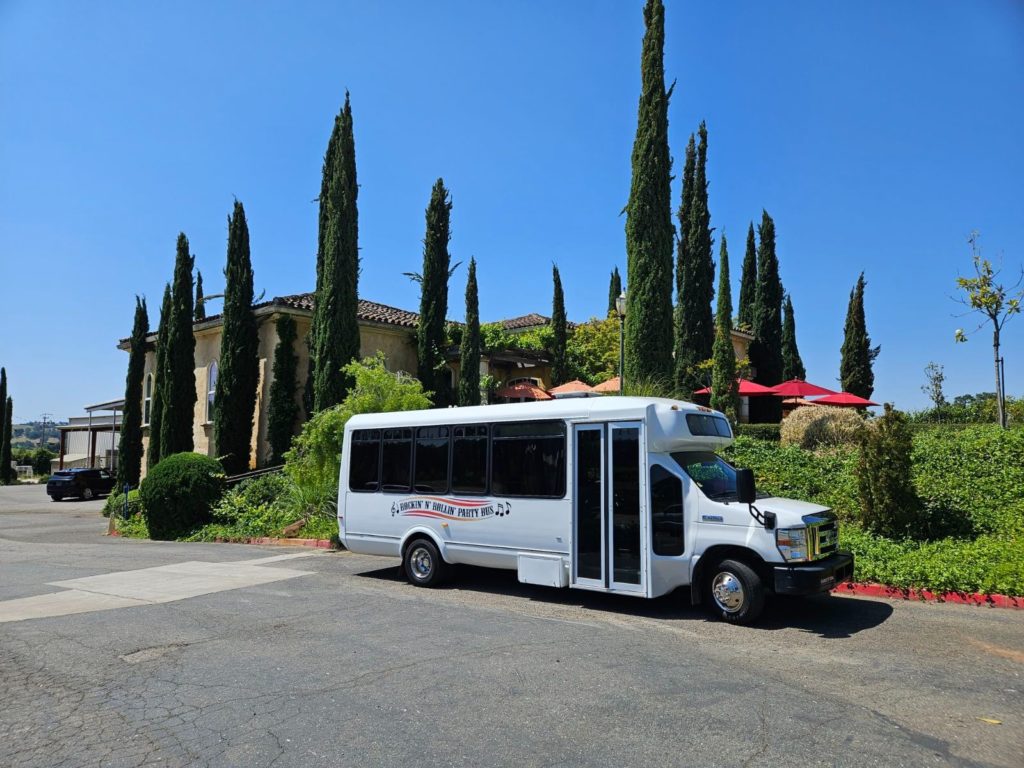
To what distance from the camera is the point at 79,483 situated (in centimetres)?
3569

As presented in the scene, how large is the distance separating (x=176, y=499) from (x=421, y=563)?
11.6m

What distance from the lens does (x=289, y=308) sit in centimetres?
2614

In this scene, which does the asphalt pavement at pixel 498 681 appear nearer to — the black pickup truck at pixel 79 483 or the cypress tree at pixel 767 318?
the cypress tree at pixel 767 318

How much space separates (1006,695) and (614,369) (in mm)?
29645

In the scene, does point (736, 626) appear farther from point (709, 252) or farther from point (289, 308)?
point (709, 252)

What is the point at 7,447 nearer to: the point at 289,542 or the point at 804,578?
the point at 289,542

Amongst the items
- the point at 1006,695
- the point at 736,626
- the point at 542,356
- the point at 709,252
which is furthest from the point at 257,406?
the point at 1006,695

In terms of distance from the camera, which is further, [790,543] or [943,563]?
[943,563]

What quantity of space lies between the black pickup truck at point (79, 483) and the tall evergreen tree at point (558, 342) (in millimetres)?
24911

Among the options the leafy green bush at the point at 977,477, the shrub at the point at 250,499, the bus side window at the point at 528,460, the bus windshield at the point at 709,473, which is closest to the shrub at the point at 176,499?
the shrub at the point at 250,499

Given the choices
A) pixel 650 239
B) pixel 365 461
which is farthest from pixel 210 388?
pixel 365 461

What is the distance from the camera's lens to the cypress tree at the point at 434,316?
27.7m

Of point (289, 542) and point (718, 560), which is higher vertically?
point (718, 560)

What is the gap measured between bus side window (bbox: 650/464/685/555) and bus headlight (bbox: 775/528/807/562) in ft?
3.64
